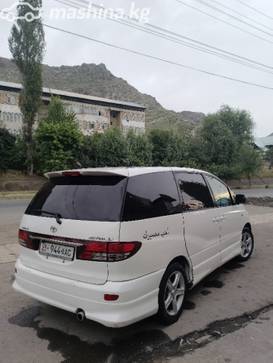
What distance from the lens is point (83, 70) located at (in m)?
144

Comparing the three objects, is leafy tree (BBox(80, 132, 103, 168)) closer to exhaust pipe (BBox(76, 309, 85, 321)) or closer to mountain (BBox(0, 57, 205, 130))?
exhaust pipe (BBox(76, 309, 85, 321))

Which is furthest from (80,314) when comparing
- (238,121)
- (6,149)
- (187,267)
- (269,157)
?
(269,157)

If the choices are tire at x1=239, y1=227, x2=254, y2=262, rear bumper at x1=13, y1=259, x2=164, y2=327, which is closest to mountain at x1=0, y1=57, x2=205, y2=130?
tire at x1=239, y1=227, x2=254, y2=262

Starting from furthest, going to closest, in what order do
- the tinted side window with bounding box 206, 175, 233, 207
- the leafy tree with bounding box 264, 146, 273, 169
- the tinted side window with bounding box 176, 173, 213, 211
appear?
1. the leafy tree with bounding box 264, 146, 273, 169
2. the tinted side window with bounding box 206, 175, 233, 207
3. the tinted side window with bounding box 176, 173, 213, 211

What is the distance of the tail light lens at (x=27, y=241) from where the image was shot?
3774mm

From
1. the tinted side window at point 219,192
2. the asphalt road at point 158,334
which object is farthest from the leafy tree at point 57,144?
the asphalt road at point 158,334

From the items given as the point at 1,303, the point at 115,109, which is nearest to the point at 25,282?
the point at 1,303

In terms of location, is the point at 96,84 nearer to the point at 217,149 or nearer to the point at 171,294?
the point at 217,149

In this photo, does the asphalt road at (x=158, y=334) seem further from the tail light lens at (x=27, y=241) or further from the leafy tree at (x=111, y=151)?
the leafy tree at (x=111, y=151)

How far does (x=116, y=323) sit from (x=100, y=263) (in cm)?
56

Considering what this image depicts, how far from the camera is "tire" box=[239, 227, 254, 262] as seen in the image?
6375 millimetres

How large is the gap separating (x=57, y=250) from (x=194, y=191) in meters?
2.03

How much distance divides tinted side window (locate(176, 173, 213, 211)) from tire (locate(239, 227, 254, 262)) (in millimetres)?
1818

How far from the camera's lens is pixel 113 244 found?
3.20 m
